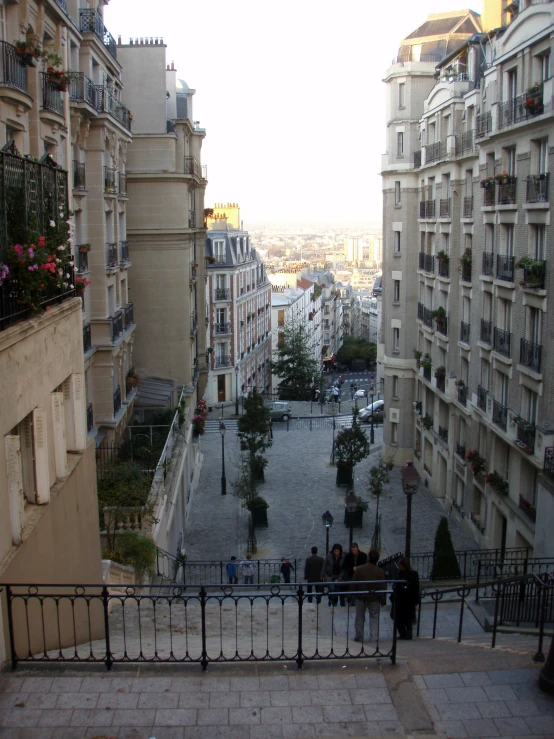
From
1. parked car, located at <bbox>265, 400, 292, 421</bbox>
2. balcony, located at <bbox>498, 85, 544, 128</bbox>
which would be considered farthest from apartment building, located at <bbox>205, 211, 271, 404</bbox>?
balcony, located at <bbox>498, 85, 544, 128</bbox>

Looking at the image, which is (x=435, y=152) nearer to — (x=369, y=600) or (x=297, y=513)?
(x=297, y=513)

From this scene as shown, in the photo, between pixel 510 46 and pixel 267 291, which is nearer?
pixel 510 46

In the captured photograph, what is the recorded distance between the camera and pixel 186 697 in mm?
8789

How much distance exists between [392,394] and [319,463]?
17.1 feet

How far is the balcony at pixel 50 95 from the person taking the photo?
1805 cm

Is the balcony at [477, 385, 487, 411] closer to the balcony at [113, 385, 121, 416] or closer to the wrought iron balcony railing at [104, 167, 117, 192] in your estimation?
the balcony at [113, 385, 121, 416]

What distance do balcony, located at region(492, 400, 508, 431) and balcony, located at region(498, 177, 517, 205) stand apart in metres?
6.35

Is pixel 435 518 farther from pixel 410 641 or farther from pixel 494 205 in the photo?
pixel 410 641

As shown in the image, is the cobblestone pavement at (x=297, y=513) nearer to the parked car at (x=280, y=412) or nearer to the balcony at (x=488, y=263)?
the balcony at (x=488, y=263)

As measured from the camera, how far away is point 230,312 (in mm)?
61406

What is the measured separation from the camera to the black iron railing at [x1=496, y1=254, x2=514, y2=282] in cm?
2405

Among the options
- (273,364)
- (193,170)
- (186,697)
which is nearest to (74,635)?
(186,697)

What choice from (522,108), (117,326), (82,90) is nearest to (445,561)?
(117,326)

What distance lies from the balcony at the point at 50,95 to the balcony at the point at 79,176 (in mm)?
3409
